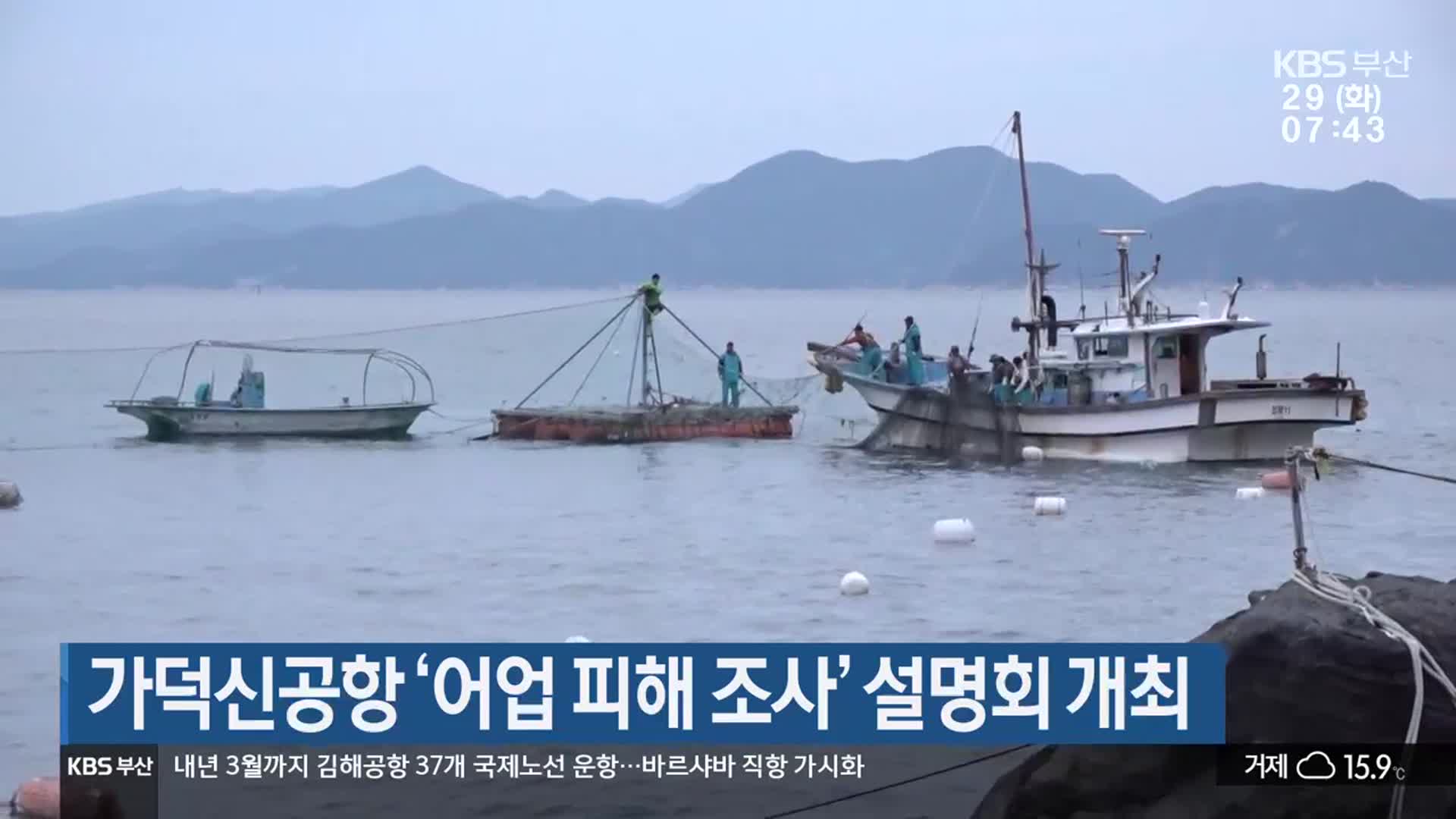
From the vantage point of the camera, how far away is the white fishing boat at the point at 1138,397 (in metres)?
32.7

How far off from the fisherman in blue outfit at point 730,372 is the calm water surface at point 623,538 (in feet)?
3.48

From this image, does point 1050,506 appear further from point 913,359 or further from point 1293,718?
point 1293,718

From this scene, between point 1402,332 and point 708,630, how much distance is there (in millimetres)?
123147

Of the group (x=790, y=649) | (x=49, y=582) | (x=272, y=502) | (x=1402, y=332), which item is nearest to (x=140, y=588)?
(x=49, y=582)

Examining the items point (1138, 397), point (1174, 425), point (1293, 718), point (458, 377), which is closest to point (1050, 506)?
point (1174, 425)

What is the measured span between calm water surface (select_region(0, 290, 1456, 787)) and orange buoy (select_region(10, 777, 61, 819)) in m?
1.22

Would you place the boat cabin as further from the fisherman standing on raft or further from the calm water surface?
the fisherman standing on raft

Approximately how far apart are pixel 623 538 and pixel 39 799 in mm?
15724

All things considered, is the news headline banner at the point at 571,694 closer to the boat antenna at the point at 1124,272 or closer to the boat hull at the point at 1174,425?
the boat hull at the point at 1174,425

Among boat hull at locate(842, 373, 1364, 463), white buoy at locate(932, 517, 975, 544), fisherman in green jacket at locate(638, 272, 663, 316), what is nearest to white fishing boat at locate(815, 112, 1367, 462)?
boat hull at locate(842, 373, 1364, 463)

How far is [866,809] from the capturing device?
480 inches

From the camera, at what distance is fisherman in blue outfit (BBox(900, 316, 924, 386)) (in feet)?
124

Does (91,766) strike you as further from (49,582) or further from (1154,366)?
(1154,366)

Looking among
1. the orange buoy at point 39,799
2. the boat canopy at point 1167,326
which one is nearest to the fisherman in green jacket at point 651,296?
the boat canopy at point 1167,326
